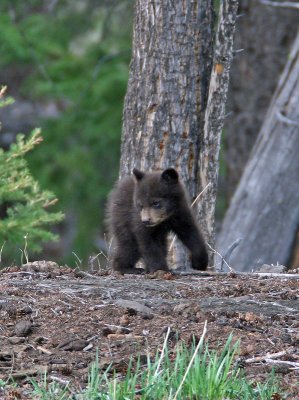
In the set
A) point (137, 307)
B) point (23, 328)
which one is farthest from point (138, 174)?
point (23, 328)

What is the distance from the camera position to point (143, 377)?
4.98m

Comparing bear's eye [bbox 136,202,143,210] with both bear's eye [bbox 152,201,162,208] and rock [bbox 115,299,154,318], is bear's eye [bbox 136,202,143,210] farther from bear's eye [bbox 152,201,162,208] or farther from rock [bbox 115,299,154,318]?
rock [bbox 115,299,154,318]

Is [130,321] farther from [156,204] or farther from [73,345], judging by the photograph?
[156,204]

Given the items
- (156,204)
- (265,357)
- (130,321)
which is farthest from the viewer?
(156,204)

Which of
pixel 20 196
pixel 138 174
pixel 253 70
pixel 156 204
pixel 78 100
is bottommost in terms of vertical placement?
pixel 78 100

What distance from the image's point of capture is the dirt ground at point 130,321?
215 inches

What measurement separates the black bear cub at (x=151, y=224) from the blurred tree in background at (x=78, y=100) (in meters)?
10.7

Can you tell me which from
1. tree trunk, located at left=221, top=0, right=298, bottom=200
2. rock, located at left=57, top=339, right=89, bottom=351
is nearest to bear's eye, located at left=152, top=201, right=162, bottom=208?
rock, located at left=57, top=339, right=89, bottom=351

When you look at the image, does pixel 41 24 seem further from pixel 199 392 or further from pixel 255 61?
pixel 199 392

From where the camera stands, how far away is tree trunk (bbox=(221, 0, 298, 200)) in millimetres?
16234

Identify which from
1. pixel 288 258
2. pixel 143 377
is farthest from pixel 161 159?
pixel 288 258

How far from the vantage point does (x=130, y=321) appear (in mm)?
6078

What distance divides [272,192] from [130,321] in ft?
24.6

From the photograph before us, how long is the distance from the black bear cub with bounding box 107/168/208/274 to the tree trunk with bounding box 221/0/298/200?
27.4ft
